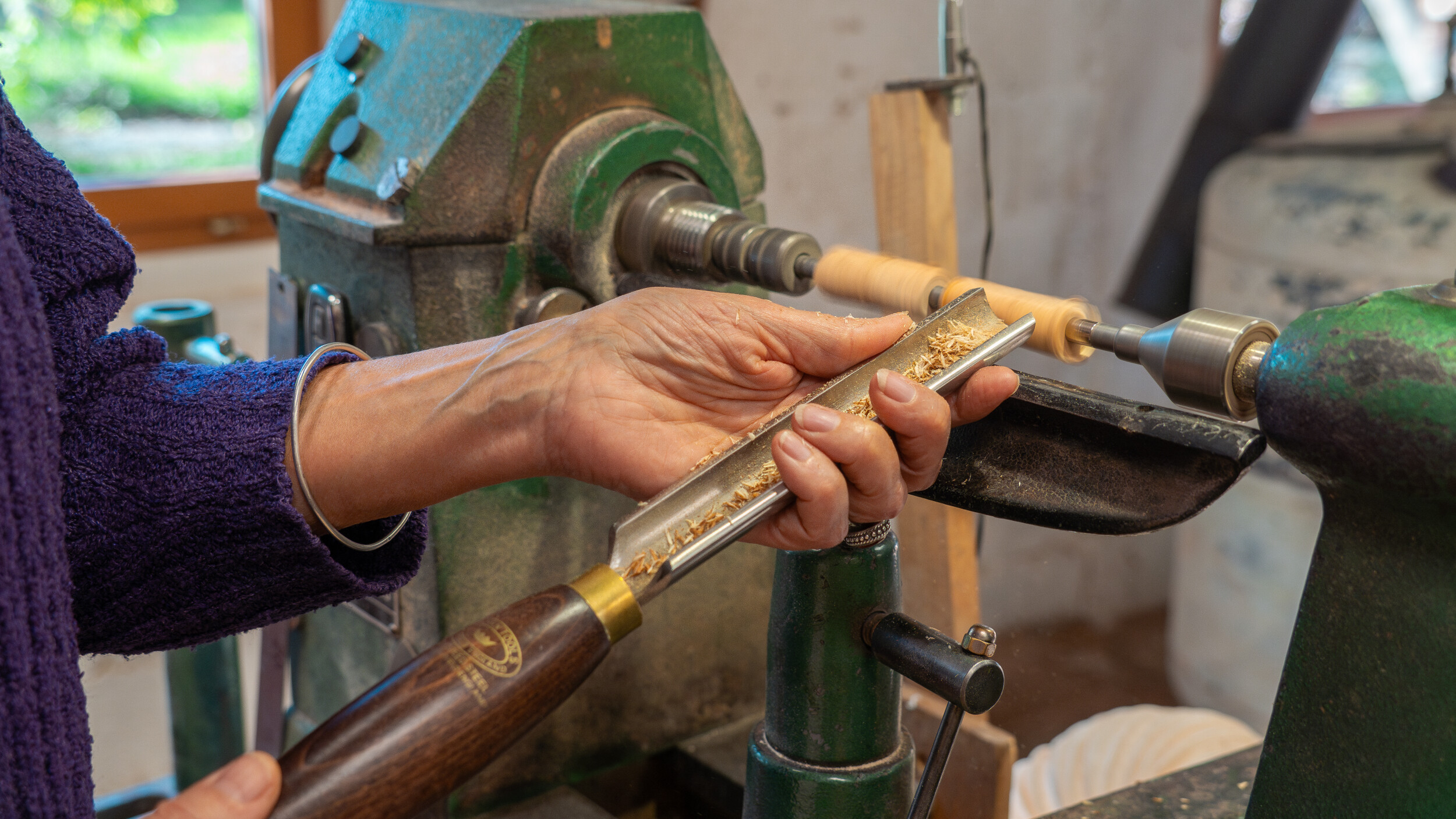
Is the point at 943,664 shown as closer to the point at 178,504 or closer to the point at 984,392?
the point at 984,392

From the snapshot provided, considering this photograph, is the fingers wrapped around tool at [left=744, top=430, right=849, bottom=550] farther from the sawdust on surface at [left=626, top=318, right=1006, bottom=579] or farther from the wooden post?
the wooden post

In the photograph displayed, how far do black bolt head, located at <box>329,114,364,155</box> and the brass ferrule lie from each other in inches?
23.0

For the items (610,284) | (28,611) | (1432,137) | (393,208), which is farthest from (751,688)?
(1432,137)

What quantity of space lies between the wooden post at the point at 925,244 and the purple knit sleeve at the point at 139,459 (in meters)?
0.58

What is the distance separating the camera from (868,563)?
66cm

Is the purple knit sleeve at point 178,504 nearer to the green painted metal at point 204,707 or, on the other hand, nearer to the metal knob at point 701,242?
the metal knob at point 701,242

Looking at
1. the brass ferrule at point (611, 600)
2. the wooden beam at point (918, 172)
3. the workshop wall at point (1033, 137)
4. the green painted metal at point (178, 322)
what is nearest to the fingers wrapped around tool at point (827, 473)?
the brass ferrule at point (611, 600)

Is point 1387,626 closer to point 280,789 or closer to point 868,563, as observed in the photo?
point 868,563

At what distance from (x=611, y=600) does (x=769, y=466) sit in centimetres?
15

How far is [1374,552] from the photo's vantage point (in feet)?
1.69

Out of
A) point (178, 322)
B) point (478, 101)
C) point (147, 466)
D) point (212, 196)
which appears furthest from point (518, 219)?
point (212, 196)

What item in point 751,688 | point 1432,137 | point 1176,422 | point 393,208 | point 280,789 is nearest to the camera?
point 280,789

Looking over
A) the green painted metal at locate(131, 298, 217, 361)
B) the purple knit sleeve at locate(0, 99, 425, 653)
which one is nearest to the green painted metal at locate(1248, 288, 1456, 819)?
the purple knit sleeve at locate(0, 99, 425, 653)

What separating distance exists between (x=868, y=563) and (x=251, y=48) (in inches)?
71.5
